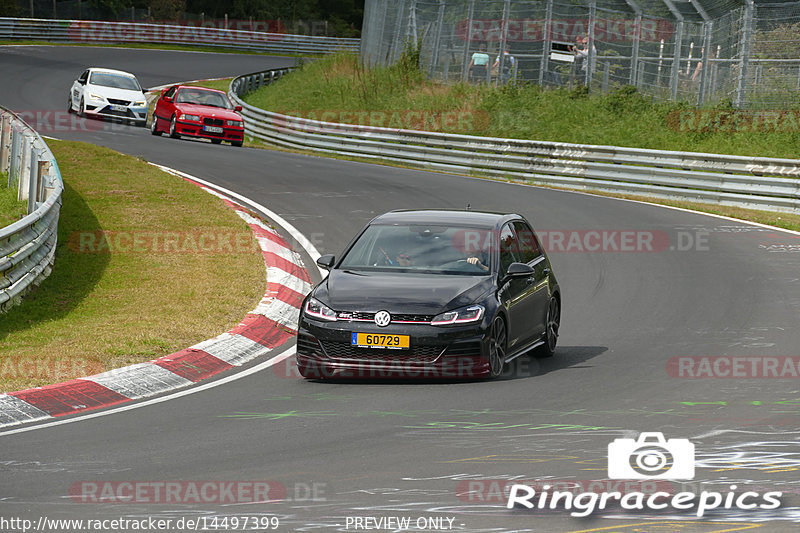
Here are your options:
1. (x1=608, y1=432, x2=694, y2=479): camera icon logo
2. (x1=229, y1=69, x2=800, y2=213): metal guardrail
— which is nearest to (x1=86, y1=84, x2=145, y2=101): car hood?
(x1=229, y1=69, x2=800, y2=213): metal guardrail

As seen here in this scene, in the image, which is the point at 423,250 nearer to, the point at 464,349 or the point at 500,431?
the point at 464,349

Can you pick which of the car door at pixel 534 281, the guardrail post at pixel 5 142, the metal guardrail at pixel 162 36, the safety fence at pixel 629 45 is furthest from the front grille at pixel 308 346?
the metal guardrail at pixel 162 36

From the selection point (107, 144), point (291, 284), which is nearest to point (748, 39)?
point (107, 144)

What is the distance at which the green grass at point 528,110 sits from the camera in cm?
3091

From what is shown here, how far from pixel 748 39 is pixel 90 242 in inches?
745

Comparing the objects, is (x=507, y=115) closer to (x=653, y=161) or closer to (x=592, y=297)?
(x=653, y=161)

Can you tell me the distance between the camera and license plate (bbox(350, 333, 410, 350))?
9938mm

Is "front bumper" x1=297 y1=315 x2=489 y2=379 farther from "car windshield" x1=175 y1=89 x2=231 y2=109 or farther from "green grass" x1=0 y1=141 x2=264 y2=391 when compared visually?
"car windshield" x1=175 y1=89 x2=231 y2=109

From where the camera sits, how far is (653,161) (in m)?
26.4

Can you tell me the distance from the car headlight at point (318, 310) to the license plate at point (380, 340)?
0.31m

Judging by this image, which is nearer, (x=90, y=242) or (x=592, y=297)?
(x=592, y=297)

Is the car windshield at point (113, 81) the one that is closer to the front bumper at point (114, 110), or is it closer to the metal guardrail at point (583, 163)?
the front bumper at point (114, 110)

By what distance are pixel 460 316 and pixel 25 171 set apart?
30.7ft

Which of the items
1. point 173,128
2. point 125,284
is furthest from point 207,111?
point 125,284
